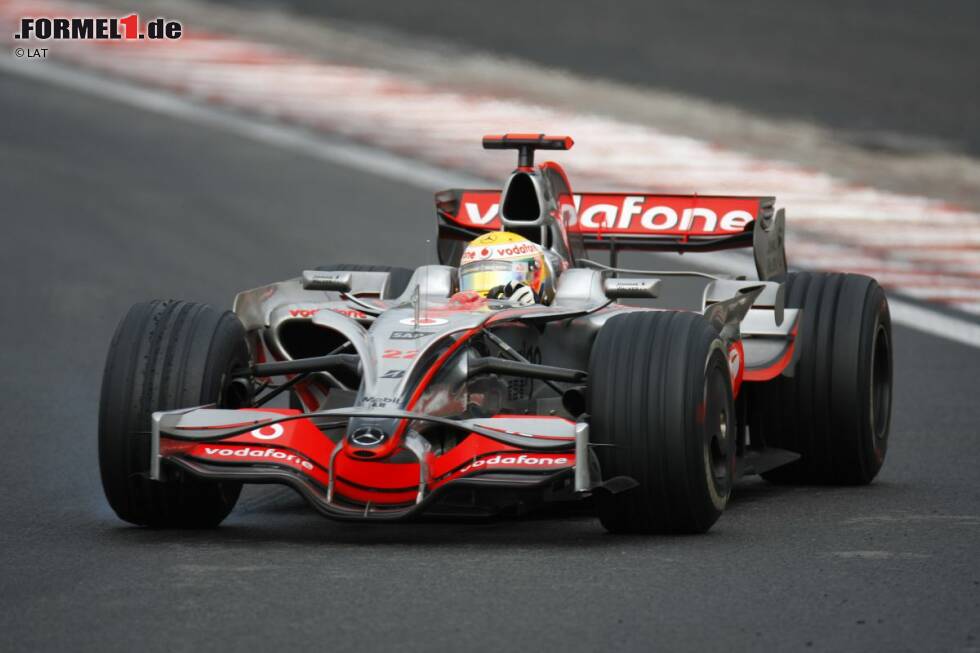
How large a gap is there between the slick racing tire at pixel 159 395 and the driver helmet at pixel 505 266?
4.68ft

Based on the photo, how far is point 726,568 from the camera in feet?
25.0

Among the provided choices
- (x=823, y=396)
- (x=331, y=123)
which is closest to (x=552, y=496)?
(x=823, y=396)

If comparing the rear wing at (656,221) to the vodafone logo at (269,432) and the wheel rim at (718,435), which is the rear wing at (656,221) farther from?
the vodafone logo at (269,432)

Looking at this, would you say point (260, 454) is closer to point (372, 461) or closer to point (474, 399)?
point (372, 461)

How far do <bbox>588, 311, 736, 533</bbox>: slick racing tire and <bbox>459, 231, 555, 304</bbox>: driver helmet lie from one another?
4.39 ft

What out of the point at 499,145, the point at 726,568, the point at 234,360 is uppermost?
the point at 499,145

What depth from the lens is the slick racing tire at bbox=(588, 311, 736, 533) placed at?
8055mm

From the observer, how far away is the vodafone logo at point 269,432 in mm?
8070

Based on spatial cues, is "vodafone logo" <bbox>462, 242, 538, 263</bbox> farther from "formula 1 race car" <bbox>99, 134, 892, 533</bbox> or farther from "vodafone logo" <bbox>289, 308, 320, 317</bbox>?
"vodafone logo" <bbox>289, 308, 320, 317</bbox>

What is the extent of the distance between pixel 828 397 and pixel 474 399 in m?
2.50

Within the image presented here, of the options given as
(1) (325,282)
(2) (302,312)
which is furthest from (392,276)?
(2) (302,312)

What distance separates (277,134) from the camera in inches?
894

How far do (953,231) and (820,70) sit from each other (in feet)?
28.8

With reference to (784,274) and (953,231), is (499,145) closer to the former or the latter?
(784,274)
